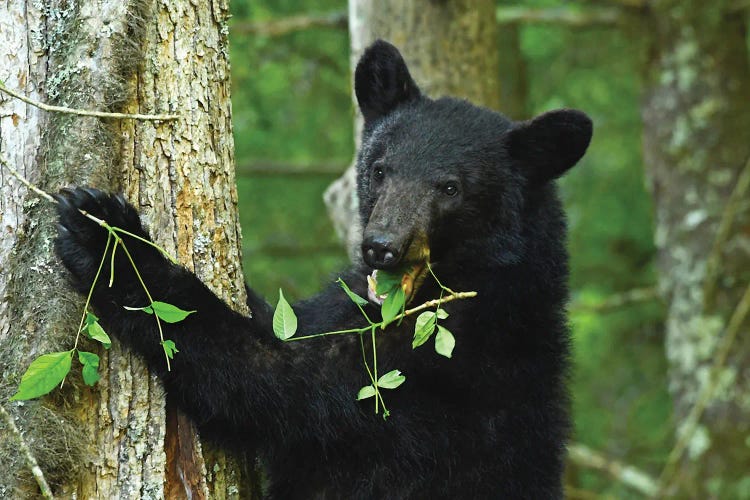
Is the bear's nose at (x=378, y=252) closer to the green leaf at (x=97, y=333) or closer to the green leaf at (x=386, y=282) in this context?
the green leaf at (x=386, y=282)

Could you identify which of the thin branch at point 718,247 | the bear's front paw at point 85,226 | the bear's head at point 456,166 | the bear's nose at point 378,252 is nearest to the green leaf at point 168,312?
the bear's front paw at point 85,226

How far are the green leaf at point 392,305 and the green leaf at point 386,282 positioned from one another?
2.4 inches

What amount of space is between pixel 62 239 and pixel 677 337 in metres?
6.56

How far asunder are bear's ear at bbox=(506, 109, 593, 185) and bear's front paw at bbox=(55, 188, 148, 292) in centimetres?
195

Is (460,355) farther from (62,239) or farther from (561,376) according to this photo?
(62,239)

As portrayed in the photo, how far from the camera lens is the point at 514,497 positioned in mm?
4375

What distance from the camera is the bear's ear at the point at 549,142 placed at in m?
4.62

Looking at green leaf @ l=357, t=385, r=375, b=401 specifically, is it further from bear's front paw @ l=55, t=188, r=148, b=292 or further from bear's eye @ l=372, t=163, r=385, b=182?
bear's eye @ l=372, t=163, r=385, b=182

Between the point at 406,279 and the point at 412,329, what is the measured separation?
0.22m

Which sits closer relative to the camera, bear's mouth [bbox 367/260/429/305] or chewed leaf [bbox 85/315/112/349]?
chewed leaf [bbox 85/315/112/349]

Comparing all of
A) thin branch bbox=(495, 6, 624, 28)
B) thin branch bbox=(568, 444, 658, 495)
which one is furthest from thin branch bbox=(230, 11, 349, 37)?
thin branch bbox=(568, 444, 658, 495)

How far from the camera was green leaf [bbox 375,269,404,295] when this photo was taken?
4086mm

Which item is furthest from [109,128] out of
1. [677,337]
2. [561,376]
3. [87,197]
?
[677,337]

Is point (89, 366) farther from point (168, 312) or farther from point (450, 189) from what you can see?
point (450, 189)
